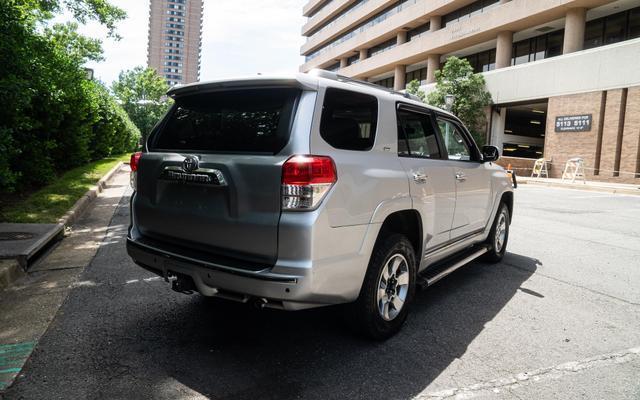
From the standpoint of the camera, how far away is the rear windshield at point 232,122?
2.91 m

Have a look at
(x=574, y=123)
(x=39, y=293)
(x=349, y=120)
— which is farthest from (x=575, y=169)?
(x=39, y=293)

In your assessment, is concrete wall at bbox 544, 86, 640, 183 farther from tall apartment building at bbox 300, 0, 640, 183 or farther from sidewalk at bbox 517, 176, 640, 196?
sidewalk at bbox 517, 176, 640, 196

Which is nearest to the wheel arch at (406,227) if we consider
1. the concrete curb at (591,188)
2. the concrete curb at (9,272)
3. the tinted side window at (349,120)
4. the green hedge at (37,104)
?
the tinted side window at (349,120)

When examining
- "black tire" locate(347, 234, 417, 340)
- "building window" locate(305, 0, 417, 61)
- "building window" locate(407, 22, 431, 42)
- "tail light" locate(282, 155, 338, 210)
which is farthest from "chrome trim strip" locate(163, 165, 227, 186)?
"building window" locate(305, 0, 417, 61)

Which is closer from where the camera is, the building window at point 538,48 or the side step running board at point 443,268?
the side step running board at point 443,268

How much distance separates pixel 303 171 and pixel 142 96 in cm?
6353

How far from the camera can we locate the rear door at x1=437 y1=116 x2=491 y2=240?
14.9 feet

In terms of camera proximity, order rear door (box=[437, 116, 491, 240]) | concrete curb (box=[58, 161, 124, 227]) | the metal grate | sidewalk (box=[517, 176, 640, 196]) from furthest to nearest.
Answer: sidewalk (box=[517, 176, 640, 196]) < concrete curb (box=[58, 161, 124, 227]) < the metal grate < rear door (box=[437, 116, 491, 240])

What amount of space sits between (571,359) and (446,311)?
1.10m

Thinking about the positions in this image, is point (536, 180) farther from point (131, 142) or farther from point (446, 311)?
point (131, 142)

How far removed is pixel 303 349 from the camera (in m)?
3.28

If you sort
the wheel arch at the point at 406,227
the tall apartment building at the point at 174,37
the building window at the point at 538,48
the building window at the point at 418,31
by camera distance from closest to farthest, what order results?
the wheel arch at the point at 406,227
the building window at the point at 538,48
the building window at the point at 418,31
the tall apartment building at the point at 174,37

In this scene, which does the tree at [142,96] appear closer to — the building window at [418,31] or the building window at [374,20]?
the building window at [374,20]

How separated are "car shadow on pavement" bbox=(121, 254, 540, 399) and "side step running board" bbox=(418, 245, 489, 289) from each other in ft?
1.16
